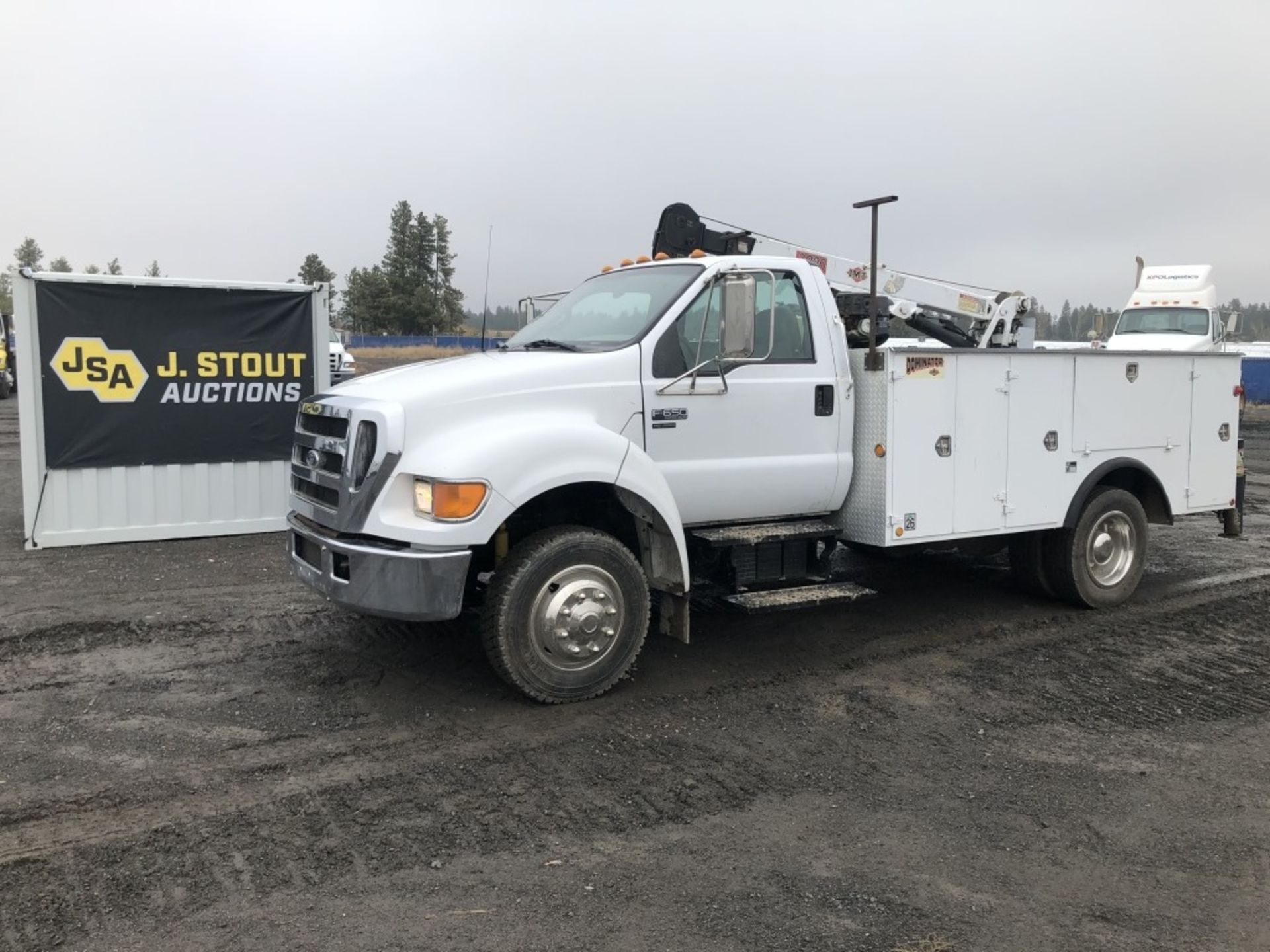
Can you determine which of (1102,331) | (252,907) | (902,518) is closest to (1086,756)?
(902,518)

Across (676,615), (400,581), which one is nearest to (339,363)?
(676,615)

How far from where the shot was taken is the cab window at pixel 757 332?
6.01 m

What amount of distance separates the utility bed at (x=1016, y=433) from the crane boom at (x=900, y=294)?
29.4 inches

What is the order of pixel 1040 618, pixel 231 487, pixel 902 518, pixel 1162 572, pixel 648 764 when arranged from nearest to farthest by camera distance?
pixel 648 764 < pixel 902 518 < pixel 1040 618 < pixel 1162 572 < pixel 231 487

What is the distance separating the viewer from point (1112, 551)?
26.5 feet

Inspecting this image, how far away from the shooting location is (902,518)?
6691mm

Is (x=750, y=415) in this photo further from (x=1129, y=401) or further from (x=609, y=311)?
(x=1129, y=401)

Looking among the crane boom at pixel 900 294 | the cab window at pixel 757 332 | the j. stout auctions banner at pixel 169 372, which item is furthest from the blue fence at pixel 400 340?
the cab window at pixel 757 332

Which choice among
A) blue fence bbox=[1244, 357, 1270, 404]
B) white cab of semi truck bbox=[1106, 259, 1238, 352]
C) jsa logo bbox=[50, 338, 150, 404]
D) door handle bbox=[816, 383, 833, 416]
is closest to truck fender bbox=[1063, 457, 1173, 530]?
Result: door handle bbox=[816, 383, 833, 416]

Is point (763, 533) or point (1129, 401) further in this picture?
point (1129, 401)

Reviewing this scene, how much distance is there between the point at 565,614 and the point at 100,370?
639cm

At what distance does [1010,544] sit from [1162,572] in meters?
2.30

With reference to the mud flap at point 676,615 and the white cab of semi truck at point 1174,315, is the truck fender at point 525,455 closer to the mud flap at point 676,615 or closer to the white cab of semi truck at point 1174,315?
the mud flap at point 676,615

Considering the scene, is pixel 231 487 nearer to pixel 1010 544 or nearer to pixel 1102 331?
pixel 1010 544
